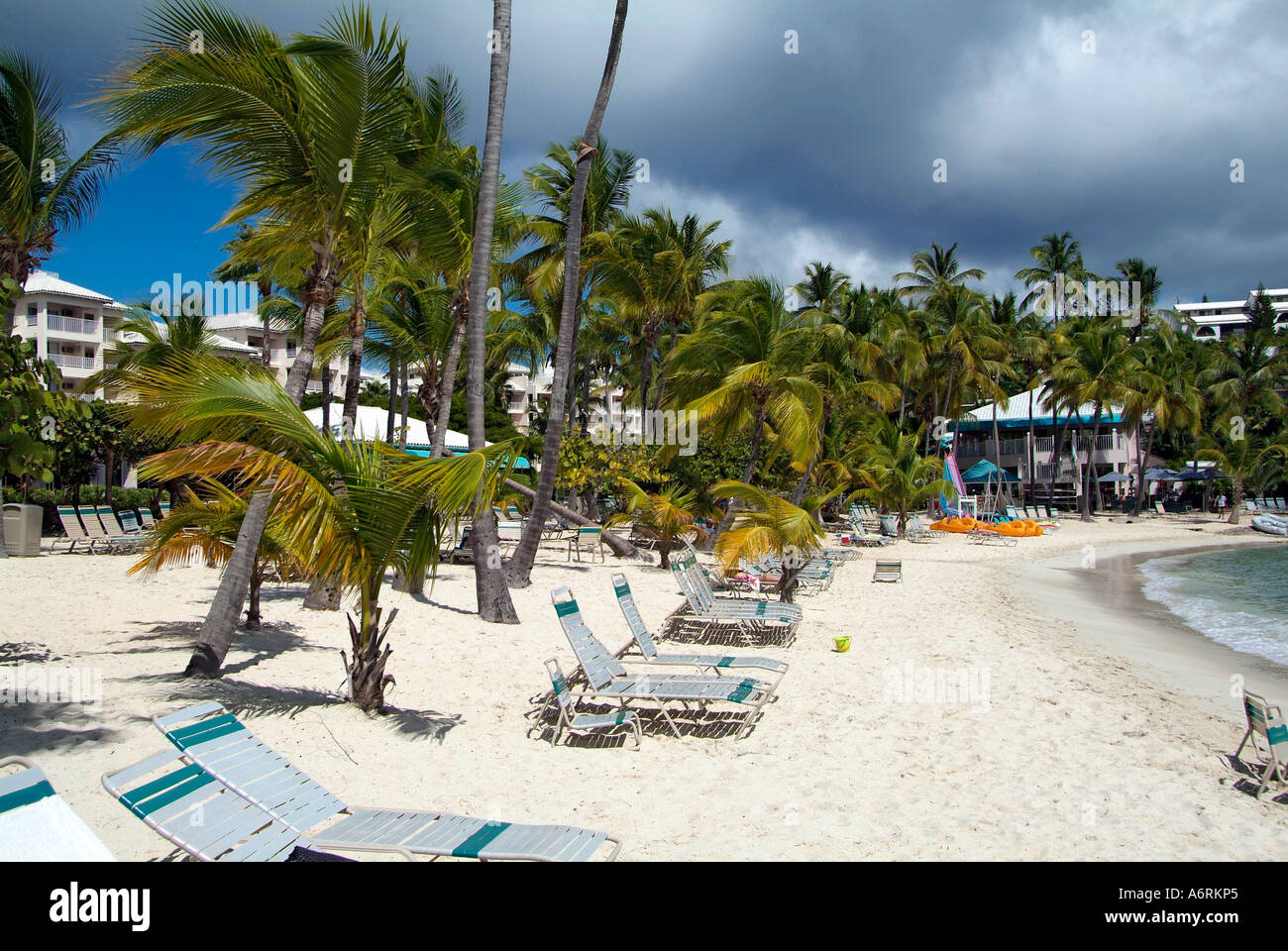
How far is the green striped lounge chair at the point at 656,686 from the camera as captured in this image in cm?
662

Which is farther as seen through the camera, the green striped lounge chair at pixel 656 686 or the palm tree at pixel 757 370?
the palm tree at pixel 757 370

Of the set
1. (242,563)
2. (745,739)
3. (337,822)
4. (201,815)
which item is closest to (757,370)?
(745,739)

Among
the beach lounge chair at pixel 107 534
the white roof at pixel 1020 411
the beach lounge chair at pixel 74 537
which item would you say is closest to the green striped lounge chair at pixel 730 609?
the beach lounge chair at pixel 107 534

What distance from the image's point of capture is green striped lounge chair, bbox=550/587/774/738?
261 inches

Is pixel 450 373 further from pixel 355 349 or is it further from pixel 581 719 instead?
pixel 581 719

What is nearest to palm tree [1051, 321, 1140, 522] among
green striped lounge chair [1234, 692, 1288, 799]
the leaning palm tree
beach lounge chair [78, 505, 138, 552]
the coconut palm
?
green striped lounge chair [1234, 692, 1288, 799]

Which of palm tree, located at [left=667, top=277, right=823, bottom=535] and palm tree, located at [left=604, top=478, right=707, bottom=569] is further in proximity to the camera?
palm tree, located at [left=667, top=277, right=823, bottom=535]

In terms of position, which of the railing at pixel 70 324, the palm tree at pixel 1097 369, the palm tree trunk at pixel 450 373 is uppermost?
the railing at pixel 70 324

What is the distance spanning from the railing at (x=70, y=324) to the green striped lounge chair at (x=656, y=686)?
1781 inches

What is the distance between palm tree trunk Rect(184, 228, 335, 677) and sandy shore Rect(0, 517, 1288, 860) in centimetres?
28

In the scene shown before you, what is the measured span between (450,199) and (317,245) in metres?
4.09

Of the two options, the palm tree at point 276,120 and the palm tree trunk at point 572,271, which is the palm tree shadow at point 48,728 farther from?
the palm tree trunk at point 572,271

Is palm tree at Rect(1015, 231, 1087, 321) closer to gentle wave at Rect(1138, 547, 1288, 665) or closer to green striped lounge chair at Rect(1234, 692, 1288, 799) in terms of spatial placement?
gentle wave at Rect(1138, 547, 1288, 665)
